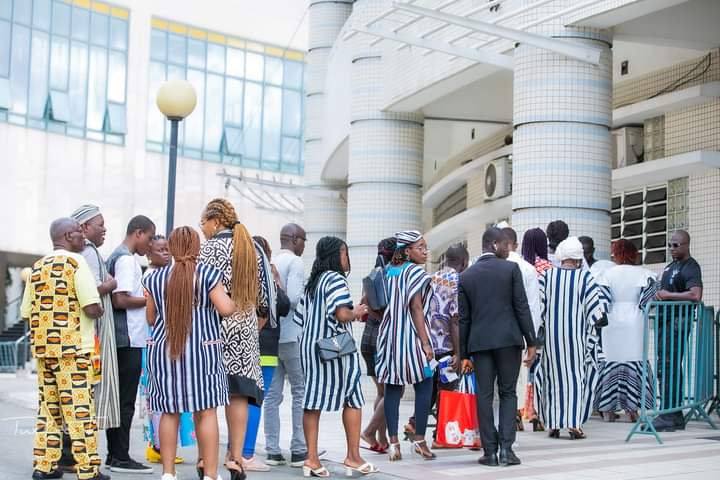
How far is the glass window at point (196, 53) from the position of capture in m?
41.1

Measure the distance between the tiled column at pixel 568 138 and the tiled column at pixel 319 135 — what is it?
430 inches

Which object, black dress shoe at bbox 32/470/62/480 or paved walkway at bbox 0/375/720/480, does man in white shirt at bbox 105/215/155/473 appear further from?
black dress shoe at bbox 32/470/62/480

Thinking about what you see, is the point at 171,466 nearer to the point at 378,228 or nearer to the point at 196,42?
the point at 378,228

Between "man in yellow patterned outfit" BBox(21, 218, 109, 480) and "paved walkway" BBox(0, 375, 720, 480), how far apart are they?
607 millimetres

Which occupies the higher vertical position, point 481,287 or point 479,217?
point 479,217

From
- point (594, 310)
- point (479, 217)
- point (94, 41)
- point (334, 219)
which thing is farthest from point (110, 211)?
point (594, 310)

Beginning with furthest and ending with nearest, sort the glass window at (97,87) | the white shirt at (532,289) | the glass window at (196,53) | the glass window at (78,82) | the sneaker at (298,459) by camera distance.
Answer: the glass window at (196,53) → the glass window at (97,87) → the glass window at (78,82) → the white shirt at (532,289) → the sneaker at (298,459)

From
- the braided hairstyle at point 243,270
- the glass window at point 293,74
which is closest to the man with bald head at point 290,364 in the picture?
the braided hairstyle at point 243,270

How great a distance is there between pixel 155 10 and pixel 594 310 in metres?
32.5

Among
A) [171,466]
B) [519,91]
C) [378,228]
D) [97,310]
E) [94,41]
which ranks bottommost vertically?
[171,466]

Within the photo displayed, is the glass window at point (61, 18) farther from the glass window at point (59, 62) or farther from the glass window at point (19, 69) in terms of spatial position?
the glass window at point (19, 69)

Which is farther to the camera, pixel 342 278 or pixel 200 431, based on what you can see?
pixel 342 278

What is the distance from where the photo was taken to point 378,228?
18203 millimetres

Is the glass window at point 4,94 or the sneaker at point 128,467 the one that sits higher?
the glass window at point 4,94
